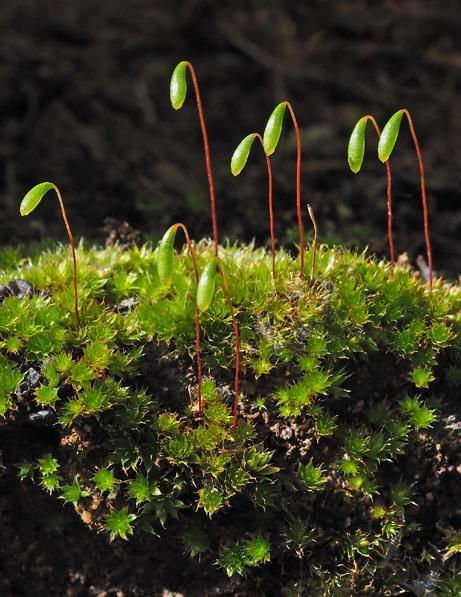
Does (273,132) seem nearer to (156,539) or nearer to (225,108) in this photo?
(156,539)

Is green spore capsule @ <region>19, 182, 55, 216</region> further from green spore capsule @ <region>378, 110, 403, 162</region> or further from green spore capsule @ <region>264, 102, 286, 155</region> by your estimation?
green spore capsule @ <region>378, 110, 403, 162</region>

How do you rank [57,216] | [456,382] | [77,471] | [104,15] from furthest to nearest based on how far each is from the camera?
[104,15] < [57,216] < [456,382] < [77,471]

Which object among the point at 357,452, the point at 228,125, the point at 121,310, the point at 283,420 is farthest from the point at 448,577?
the point at 228,125

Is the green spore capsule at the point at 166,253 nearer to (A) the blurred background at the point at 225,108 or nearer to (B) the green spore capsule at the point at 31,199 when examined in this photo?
(B) the green spore capsule at the point at 31,199

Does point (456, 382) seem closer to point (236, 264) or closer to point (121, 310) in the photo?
point (236, 264)

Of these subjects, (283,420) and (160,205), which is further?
(160,205)

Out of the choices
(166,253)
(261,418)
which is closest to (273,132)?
(166,253)

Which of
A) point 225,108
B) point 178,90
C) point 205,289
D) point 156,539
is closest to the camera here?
point 205,289
